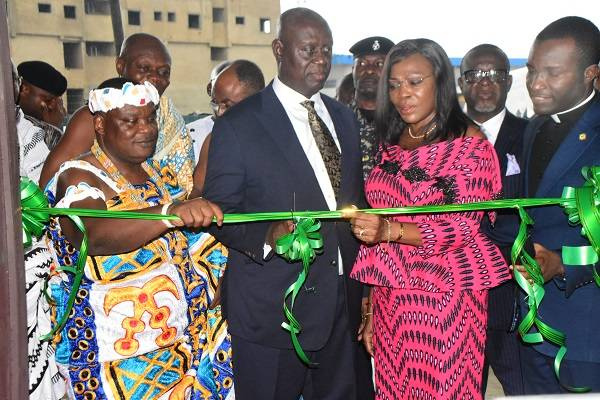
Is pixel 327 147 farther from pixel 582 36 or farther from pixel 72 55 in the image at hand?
pixel 72 55

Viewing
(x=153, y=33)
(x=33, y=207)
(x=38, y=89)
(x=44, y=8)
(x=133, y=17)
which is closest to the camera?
(x=33, y=207)

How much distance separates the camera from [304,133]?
112 inches

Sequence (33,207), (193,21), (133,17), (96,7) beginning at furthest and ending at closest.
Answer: (193,21), (133,17), (96,7), (33,207)

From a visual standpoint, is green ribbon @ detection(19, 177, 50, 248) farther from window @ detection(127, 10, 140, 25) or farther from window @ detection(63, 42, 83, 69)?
window @ detection(127, 10, 140, 25)

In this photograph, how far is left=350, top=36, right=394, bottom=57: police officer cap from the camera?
14.7 feet

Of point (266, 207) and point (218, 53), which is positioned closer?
point (266, 207)

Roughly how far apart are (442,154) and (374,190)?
0.36 metres

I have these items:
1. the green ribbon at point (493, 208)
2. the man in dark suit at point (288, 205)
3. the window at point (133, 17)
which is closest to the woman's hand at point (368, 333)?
the man in dark suit at point (288, 205)

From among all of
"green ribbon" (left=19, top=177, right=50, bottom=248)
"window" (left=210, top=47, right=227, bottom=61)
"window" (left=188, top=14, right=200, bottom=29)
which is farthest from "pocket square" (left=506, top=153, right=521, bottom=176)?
"window" (left=210, top=47, right=227, bottom=61)

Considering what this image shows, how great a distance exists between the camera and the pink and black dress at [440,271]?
2512mm

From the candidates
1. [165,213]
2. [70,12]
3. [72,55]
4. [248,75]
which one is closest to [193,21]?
[70,12]

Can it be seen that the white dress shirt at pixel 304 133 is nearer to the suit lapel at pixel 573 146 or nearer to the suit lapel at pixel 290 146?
the suit lapel at pixel 290 146

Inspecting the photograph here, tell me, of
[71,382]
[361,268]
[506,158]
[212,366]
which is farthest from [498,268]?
[71,382]

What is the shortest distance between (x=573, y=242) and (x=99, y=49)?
32.1 meters
